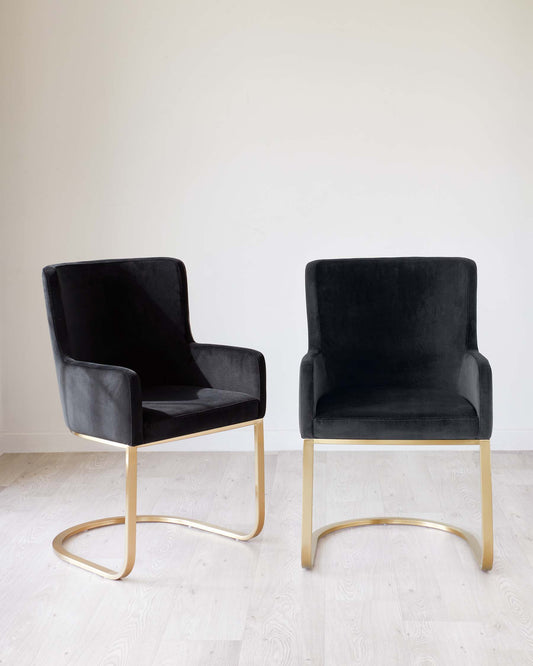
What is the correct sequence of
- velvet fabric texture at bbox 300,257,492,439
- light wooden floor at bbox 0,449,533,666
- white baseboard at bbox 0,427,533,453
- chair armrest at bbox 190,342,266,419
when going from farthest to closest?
white baseboard at bbox 0,427,533,453 → velvet fabric texture at bbox 300,257,492,439 → chair armrest at bbox 190,342,266,419 → light wooden floor at bbox 0,449,533,666

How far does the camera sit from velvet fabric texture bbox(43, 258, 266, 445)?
2.71 metres

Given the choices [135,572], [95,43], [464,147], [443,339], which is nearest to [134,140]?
[95,43]

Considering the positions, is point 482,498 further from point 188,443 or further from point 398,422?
point 188,443

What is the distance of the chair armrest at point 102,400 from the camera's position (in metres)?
2.65

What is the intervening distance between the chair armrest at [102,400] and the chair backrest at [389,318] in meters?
0.79

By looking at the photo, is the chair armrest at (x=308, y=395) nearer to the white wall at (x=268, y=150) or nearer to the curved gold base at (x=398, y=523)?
the curved gold base at (x=398, y=523)

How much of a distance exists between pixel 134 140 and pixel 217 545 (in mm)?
2039

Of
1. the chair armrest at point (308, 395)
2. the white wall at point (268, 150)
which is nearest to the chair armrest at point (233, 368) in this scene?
the chair armrest at point (308, 395)

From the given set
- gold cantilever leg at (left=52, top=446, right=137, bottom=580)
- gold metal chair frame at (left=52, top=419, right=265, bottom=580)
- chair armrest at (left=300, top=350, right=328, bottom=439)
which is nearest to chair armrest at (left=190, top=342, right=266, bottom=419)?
gold metal chair frame at (left=52, top=419, right=265, bottom=580)

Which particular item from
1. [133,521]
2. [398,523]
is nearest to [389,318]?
[398,523]

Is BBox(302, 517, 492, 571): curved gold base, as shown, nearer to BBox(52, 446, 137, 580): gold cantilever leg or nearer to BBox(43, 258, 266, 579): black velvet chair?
BBox(43, 258, 266, 579): black velvet chair

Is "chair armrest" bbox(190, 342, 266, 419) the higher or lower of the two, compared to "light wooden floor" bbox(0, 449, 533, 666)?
higher

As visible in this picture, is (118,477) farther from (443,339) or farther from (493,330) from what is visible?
(493,330)

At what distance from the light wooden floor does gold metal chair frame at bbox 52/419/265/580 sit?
0.11 feet
